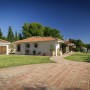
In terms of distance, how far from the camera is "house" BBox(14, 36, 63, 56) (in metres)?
27.8

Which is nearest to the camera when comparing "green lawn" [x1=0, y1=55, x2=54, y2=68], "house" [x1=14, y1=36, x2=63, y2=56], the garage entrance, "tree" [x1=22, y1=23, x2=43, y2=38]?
"green lawn" [x1=0, y1=55, x2=54, y2=68]

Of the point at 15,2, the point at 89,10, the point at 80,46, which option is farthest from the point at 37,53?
the point at 80,46

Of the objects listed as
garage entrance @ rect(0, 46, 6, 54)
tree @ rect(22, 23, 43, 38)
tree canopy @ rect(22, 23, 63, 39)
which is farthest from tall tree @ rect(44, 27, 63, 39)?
garage entrance @ rect(0, 46, 6, 54)

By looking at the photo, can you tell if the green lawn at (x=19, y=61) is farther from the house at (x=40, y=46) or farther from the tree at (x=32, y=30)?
the tree at (x=32, y=30)

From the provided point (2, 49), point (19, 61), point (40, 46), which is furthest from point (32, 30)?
point (19, 61)

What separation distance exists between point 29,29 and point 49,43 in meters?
27.6

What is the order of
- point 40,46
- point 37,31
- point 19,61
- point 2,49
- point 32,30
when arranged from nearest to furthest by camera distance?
1. point 19,61
2. point 2,49
3. point 40,46
4. point 37,31
5. point 32,30

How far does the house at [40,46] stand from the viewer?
91.2 feet

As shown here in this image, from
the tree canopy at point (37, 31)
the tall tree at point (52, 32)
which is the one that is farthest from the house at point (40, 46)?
the tall tree at point (52, 32)

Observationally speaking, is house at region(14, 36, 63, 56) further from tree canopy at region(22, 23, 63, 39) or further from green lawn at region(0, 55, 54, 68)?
tree canopy at region(22, 23, 63, 39)

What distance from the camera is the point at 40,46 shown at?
2964 cm

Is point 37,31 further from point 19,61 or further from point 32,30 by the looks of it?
point 19,61

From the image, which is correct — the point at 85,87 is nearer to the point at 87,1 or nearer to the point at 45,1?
the point at 87,1

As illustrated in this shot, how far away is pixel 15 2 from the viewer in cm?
1848
